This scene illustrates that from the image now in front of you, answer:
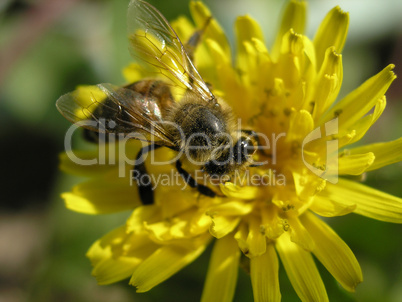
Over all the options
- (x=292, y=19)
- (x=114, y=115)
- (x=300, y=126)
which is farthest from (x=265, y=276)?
(x=292, y=19)

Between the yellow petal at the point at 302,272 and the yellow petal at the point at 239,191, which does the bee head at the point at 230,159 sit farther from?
the yellow petal at the point at 302,272

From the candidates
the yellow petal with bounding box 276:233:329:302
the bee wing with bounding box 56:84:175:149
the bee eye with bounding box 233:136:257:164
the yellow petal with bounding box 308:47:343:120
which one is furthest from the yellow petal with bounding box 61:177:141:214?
the yellow petal with bounding box 308:47:343:120

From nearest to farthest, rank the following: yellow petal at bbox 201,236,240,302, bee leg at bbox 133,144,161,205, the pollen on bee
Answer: yellow petal at bbox 201,236,240,302 < the pollen on bee < bee leg at bbox 133,144,161,205

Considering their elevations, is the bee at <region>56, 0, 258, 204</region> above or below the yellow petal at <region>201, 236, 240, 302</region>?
above

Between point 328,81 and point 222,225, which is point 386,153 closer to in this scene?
point 328,81

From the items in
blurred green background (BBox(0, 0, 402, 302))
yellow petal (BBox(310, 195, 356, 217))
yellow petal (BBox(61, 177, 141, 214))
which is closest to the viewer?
yellow petal (BBox(310, 195, 356, 217))

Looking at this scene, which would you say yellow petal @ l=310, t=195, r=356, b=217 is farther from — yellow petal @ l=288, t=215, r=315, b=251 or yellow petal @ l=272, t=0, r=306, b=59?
yellow petal @ l=272, t=0, r=306, b=59
